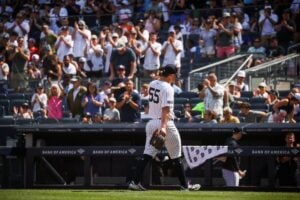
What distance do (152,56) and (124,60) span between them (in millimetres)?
938

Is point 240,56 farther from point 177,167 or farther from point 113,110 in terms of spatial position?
point 177,167

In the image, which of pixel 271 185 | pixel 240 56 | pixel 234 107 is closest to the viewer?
pixel 271 185

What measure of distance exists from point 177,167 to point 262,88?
238 inches

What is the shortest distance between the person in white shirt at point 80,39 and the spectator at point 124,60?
1.82 m

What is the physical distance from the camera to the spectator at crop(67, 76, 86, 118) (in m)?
19.6

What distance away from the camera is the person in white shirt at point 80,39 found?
2247cm

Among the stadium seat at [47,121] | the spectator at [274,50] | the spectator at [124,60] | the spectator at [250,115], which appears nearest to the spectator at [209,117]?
the spectator at [250,115]

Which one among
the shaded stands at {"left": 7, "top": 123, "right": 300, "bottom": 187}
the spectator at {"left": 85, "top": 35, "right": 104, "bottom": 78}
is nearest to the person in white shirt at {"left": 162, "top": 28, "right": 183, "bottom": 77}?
the spectator at {"left": 85, "top": 35, "right": 104, "bottom": 78}

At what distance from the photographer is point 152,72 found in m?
21.4

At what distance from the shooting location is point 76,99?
64.3 ft

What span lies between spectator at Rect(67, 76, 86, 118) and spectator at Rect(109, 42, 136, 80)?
3.89ft

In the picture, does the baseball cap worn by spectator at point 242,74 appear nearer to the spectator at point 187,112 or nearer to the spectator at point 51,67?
the spectator at point 187,112

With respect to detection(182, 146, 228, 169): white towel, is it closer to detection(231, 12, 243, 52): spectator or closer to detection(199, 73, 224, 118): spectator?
detection(199, 73, 224, 118): spectator

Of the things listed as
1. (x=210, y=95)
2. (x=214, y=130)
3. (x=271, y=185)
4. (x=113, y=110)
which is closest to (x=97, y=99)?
(x=113, y=110)
